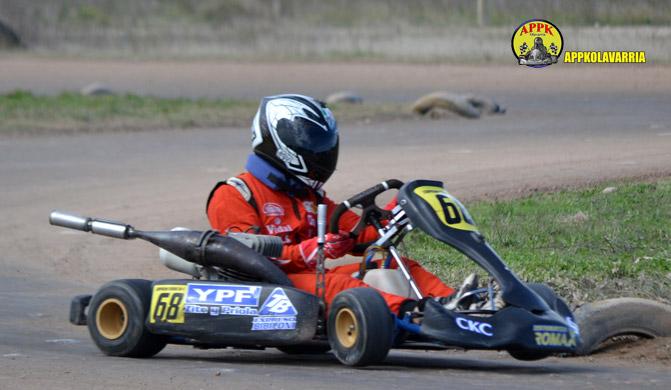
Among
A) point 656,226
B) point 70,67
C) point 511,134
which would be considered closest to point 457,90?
point 511,134

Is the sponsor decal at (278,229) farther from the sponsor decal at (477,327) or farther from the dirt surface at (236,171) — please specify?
the sponsor decal at (477,327)

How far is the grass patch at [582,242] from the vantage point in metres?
8.31

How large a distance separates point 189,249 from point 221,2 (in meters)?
36.6

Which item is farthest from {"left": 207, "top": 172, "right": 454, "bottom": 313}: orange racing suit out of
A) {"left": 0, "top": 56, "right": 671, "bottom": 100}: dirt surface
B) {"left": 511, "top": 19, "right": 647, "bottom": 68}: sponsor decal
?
{"left": 0, "top": 56, "right": 671, "bottom": 100}: dirt surface

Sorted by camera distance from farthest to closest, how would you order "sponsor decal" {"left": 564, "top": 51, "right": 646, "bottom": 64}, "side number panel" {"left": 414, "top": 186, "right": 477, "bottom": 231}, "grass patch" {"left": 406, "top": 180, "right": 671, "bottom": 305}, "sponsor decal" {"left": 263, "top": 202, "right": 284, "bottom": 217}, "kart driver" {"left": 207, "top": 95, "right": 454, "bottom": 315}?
"sponsor decal" {"left": 564, "top": 51, "right": 646, "bottom": 64}, "grass patch" {"left": 406, "top": 180, "right": 671, "bottom": 305}, "sponsor decal" {"left": 263, "top": 202, "right": 284, "bottom": 217}, "kart driver" {"left": 207, "top": 95, "right": 454, "bottom": 315}, "side number panel" {"left": 414, "top": 186, "right": 477, "bottom": 231}

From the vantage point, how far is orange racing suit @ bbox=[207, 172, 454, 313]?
6793 millimetres

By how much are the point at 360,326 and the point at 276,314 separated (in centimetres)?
56

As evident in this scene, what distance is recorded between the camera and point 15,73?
101ft

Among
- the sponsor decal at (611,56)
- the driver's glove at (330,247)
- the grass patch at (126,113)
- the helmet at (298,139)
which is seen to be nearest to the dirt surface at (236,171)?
the driver's glove at (330,247)

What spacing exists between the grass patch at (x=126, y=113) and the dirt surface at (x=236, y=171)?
2.53 ft

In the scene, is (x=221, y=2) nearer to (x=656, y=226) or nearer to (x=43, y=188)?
(x=43, y=188)

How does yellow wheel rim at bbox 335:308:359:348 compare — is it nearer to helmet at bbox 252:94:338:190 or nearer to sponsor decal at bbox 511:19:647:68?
helmet at bbox 252:94:338:190

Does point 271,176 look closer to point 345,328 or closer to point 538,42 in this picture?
point 345,328

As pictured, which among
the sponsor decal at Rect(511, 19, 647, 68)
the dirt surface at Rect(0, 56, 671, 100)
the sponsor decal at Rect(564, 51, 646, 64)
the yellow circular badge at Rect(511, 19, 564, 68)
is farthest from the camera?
the dirt surface at Rect(0, 56, 671, 100)
